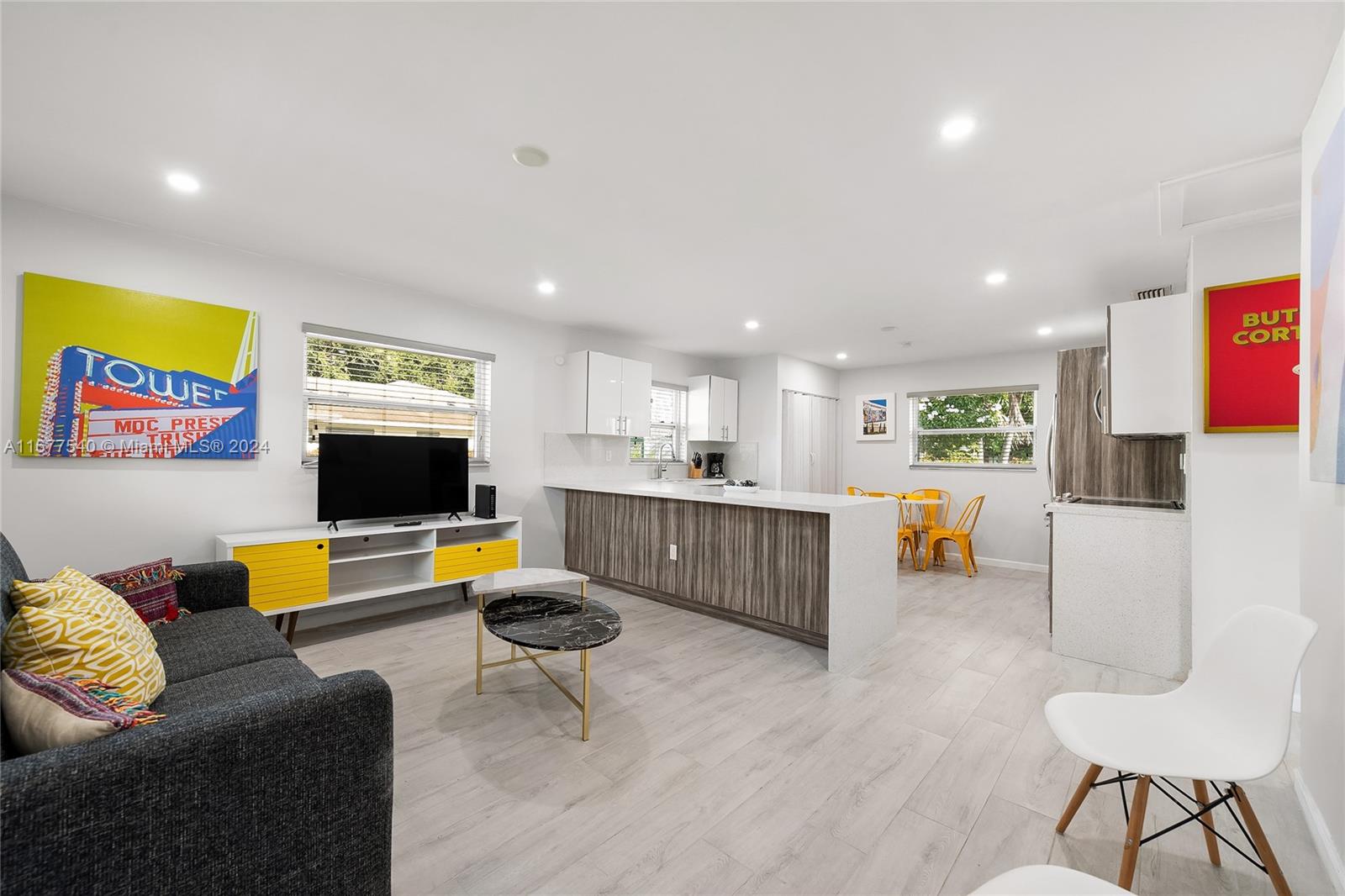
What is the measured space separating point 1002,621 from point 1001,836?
2691 millimetres

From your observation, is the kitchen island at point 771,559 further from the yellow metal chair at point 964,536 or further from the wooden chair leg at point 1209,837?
the yellow metal chair at point 964,536

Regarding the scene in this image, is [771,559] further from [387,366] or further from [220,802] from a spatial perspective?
[387,366]

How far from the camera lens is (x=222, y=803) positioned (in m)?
1.12

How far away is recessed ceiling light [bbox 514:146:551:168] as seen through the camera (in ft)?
7.62

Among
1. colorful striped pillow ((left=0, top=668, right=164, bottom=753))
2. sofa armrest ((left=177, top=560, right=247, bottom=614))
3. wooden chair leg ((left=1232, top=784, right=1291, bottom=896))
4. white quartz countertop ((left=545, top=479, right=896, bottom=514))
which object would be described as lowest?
wooden chair leg ((left=1232, top=784, right=1291, bottom=896))

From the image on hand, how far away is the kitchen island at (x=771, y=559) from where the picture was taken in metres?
3.22

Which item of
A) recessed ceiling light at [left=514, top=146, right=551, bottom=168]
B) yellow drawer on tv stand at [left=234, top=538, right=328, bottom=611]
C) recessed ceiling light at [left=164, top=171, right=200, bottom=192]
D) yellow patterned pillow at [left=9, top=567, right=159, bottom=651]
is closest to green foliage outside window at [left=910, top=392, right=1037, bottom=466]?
recessed ceiling light at [left=514, top=146, right=551, bottom=168]

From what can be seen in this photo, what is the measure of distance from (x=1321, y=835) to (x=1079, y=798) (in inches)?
29.9

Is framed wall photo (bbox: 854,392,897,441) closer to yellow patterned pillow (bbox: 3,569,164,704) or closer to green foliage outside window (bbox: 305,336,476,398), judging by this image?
green foliage outside window (bbox: 305,336,476,398)

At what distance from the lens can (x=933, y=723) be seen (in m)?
2.48

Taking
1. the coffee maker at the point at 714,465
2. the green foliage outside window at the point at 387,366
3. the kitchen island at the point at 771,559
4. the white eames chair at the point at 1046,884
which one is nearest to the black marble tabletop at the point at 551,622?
the kitchen island at the point at 771,559

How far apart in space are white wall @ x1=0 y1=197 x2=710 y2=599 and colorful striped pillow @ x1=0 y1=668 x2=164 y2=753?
2.58 m

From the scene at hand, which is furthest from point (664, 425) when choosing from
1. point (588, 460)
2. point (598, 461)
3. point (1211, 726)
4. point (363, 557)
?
point (1211, 726)

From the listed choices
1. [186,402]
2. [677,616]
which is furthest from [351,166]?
[677,616]
